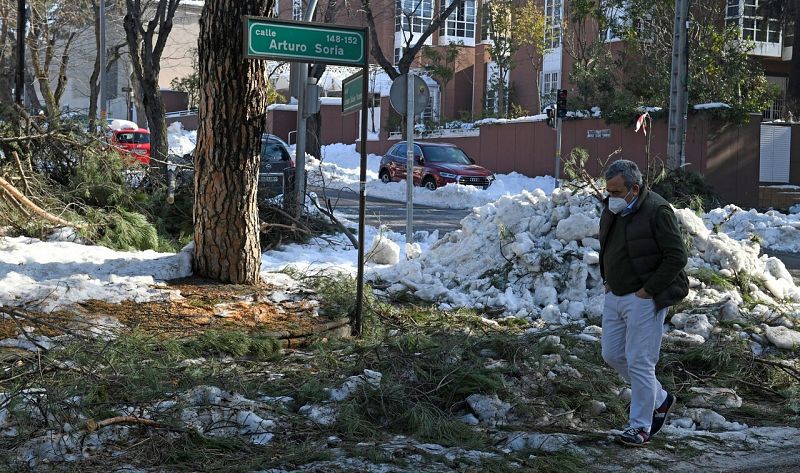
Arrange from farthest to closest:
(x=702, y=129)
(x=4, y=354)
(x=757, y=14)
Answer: (x=757, y=14), (x=702, y=129), (x=4, y=354)

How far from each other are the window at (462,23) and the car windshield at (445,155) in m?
23.9

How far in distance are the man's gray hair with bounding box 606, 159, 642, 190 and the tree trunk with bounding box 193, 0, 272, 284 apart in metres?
4.02

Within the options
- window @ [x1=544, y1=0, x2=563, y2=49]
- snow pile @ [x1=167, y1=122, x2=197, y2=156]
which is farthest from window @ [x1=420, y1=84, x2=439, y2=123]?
snow pile @ [x1=167, y1=122, x2=197, y2=156]

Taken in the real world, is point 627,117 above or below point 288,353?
above

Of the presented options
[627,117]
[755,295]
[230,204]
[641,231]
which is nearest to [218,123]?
[230,204]

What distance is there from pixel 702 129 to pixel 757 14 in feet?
42.3

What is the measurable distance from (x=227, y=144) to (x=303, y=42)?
4.47ft

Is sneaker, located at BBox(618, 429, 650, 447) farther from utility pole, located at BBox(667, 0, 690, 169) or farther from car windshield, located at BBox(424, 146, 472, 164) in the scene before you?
car windshield, located at BBox(424, 146, 472, 164)

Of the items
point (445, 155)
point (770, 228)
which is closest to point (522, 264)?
point (770, 228)

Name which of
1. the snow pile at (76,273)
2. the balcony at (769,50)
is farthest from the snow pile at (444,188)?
the snow pile at (76,273)

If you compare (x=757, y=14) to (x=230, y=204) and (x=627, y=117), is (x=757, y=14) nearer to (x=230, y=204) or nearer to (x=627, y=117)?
(x=627, y=117)

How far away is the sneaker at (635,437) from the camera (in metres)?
5.72

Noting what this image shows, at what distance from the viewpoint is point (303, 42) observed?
7.96 metres

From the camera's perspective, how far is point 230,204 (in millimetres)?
8859
